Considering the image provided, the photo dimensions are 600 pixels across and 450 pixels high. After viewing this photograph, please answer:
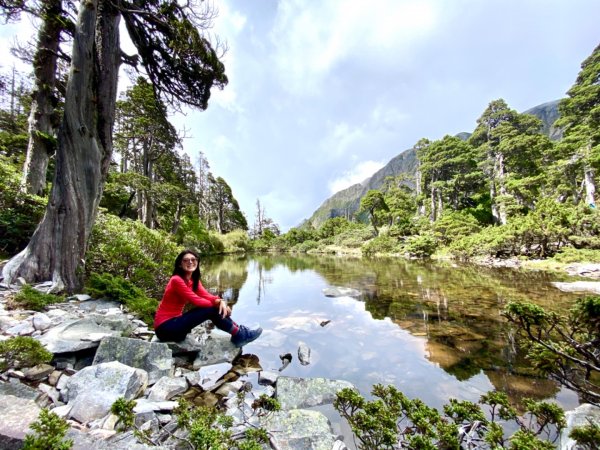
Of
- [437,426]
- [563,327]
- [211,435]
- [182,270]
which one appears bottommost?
[437,426]

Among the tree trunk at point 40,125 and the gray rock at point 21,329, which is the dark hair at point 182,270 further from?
the tree trunk at point 40,125

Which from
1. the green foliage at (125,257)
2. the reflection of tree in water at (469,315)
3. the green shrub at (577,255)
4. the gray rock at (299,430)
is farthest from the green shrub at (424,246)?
the gray rock at (299,430)

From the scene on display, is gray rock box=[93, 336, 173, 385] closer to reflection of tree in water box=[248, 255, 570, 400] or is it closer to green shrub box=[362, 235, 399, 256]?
reflection of tree in water box=[248, 255, 570, 400]

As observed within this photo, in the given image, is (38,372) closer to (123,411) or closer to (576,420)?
(123,411)

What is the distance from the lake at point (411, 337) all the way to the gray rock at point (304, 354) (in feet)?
0.24

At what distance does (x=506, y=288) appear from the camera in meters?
8.02

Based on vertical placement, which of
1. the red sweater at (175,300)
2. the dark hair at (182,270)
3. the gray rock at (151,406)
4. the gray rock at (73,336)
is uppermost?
the dark hair at (182,270)

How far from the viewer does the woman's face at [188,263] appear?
322 centimetres

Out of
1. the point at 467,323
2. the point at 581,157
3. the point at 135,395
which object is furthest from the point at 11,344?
the point at 581,157

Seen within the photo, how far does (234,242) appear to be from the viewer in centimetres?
3048

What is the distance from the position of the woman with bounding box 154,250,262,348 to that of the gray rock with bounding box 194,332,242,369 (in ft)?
1.03

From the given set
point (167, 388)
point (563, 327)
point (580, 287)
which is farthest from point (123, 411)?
point (580, 287)

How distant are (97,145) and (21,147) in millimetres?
13252

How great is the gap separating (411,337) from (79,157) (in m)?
6.67
